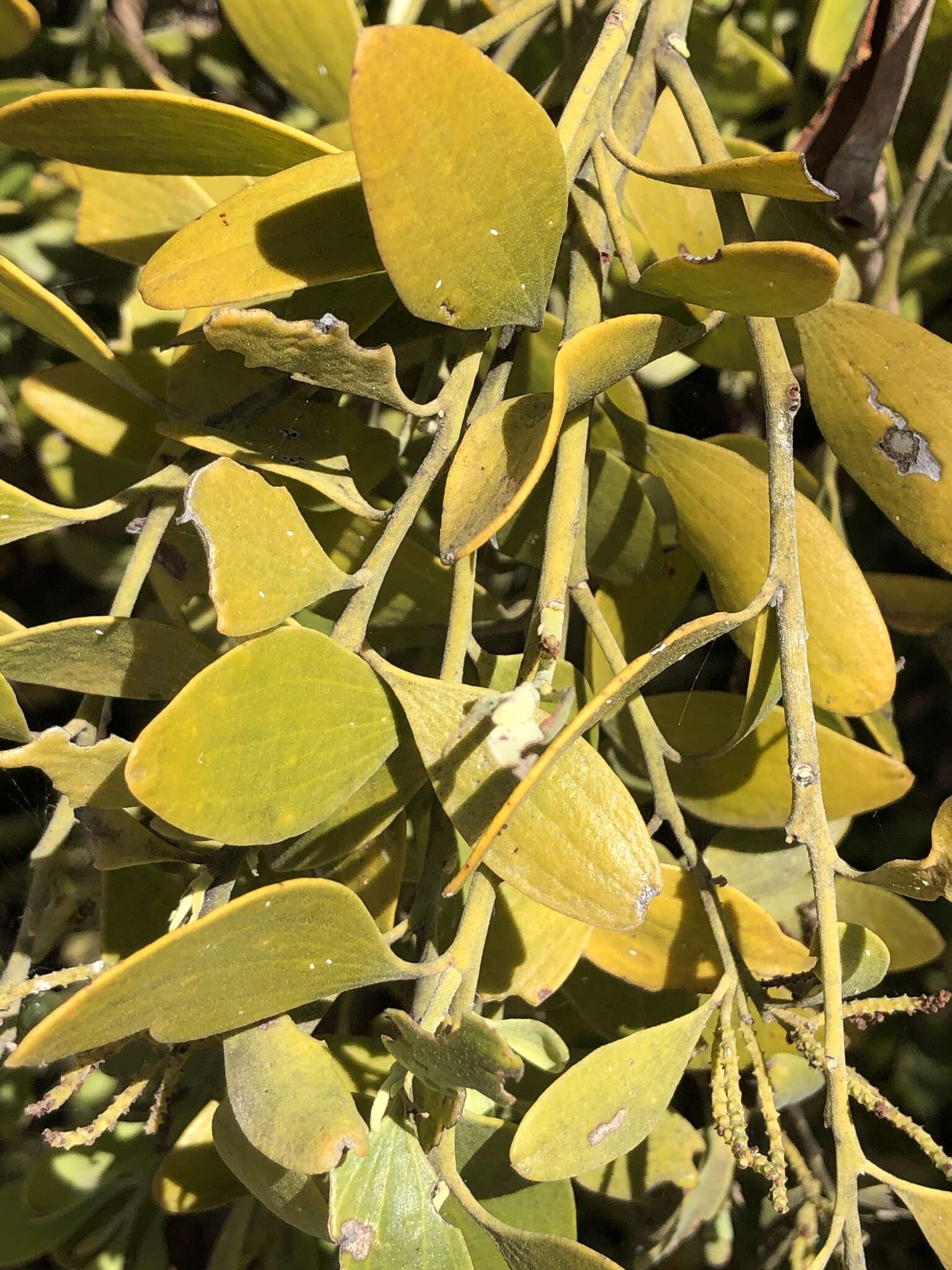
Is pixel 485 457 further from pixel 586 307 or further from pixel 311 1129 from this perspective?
pixel 311 1129

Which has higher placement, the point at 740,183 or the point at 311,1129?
the point at 740,183

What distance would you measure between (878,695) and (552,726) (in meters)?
0.19

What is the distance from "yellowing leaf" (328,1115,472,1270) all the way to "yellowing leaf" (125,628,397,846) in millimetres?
116

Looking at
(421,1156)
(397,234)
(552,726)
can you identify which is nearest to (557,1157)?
(421,1156)

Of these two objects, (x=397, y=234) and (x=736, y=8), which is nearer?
(x=397, y=234)

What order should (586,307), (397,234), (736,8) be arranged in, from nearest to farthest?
(397,234) < (586,307) < (736,8)

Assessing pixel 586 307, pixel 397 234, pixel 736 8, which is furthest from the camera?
pixel 736 8

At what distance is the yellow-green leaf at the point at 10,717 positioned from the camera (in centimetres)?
35

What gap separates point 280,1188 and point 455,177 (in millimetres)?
347

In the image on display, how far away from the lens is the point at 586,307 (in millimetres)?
400

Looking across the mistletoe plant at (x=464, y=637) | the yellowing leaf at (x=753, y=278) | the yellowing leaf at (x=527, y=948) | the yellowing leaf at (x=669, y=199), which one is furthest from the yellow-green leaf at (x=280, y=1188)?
the yellowing leaf at (x=669, y=199)

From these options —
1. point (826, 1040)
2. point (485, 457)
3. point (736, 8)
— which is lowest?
point (826, 1040)

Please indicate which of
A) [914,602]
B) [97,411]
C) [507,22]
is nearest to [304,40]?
[507,22]

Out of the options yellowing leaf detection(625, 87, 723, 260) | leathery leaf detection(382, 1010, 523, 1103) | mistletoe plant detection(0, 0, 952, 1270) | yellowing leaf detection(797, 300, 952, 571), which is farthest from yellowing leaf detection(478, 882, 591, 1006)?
yellowing leaf detection(625, 87, 723, 260)
